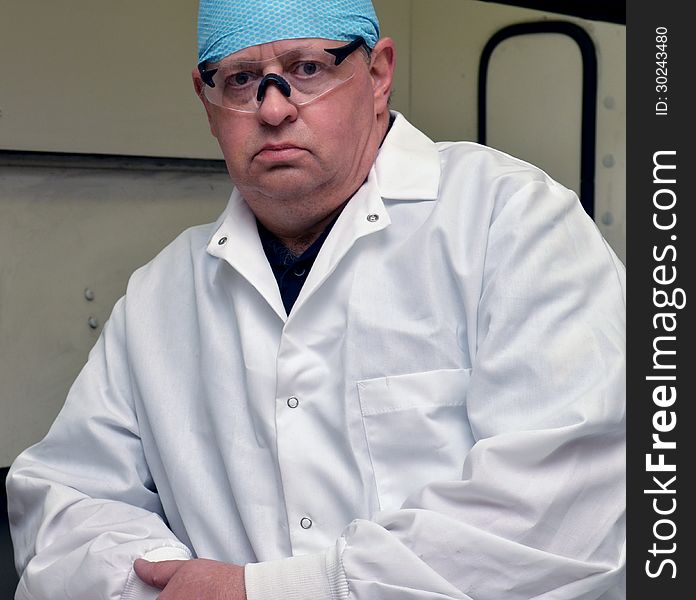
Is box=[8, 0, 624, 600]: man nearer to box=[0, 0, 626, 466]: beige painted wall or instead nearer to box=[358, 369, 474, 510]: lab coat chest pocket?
box=[358, 369, 474, 510]: lab coat chest pocket

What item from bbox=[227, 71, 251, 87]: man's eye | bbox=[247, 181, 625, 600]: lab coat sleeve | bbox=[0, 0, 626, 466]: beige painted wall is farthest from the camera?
bbox=[0, 0, 626, 466]: beige painted wall

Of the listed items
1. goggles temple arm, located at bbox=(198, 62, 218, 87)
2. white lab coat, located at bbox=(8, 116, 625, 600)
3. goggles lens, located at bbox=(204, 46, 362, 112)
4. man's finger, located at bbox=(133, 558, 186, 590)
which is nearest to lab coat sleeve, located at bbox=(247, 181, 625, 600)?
white lab coat, located at bbox=(8, 116, 625, 600)

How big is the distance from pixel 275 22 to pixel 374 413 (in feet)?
1.83

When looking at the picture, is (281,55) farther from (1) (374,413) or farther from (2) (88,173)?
(2) (88,173)

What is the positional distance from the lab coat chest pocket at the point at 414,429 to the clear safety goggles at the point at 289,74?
42 centimetres

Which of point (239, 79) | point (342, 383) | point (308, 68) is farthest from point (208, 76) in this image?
point (342, 383)

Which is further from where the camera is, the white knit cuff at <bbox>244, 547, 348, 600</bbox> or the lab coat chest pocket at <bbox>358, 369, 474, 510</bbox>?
the lab coat chest pocket at <bbox>358, 369, 474, 510</bbox>

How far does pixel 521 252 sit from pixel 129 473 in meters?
A: 0.70

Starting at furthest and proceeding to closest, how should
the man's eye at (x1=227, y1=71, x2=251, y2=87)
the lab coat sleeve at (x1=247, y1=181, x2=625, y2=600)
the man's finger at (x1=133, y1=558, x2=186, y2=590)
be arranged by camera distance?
the man's eye at (x1=227, y1=71, x2=251, y2=87)
the man's finger at (x1=133, y1=558, x2=186, y2=590)
the lab coat sleeve at (x1=247, y1=181, x2=625, y2=600)

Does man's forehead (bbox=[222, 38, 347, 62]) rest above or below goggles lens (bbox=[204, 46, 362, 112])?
above

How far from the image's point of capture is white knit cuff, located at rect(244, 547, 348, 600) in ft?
3.98

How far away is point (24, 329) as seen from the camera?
2.12 m

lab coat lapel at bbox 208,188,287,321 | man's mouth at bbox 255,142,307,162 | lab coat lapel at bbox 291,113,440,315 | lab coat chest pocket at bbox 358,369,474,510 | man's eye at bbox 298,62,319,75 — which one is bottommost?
lab coat chest pocket at bbox 358,369,474,510

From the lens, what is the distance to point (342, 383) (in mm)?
1394
